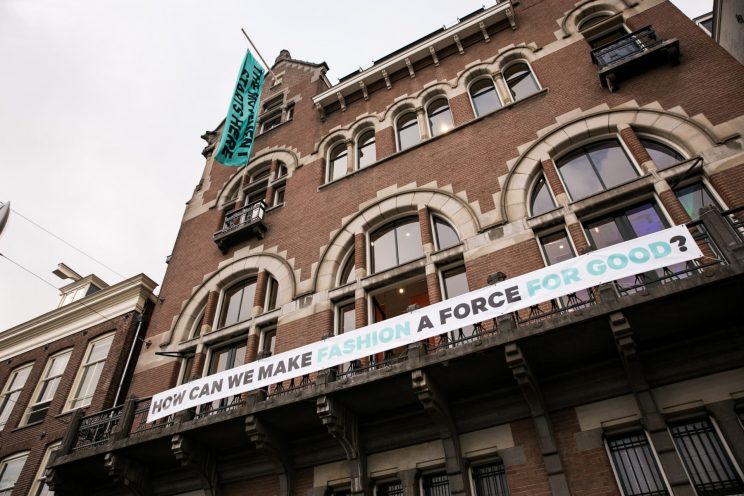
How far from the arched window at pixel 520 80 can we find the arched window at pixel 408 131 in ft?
10.7

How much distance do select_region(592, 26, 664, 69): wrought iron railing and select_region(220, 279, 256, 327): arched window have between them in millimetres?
12193

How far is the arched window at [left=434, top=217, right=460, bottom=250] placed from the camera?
12321mm

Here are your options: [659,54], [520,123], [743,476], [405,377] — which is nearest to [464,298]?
[405,377]

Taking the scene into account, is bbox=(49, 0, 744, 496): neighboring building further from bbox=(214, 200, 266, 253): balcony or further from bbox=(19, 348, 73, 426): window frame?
bbox=(19, 348, 73, 426): window frame

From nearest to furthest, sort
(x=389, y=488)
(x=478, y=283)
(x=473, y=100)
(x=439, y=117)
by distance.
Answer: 1. (x=389, y=488)
2. (x=478, y=283)
3. (x=473, y=100)
4. (x=439, y=117)

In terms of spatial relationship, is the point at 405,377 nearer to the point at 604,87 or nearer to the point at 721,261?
the point at 721,261

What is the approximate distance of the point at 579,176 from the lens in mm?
11625

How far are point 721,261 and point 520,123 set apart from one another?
22.8ft

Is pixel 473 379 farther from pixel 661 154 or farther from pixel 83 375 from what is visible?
pixel 83 375

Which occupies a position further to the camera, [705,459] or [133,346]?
[133,346]

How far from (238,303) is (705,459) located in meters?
12.5

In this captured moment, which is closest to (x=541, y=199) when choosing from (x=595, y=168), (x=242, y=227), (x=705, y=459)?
(x=595, y=168)

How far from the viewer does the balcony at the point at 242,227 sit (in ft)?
52.1

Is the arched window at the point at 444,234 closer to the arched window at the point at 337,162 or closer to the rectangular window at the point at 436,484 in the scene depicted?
the arched window at the point at 337,162
